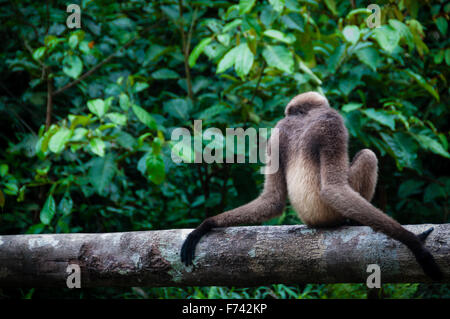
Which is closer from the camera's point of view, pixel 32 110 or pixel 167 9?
pixel 167 9

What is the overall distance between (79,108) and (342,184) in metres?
3.87

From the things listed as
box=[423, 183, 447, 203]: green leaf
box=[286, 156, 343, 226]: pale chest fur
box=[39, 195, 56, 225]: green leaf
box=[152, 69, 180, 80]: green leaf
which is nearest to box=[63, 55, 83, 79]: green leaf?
box=[152, 69, 180, 80]: green leaf

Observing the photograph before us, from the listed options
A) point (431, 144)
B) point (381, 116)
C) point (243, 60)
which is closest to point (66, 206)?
point (243, 60)

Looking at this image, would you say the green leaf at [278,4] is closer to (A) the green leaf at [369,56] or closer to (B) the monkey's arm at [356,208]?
(A) the green leaf at [369,56]

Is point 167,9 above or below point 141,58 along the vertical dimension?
above

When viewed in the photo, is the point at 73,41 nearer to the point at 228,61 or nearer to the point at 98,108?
the point at 98,108

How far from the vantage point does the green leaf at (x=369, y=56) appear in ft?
15.0

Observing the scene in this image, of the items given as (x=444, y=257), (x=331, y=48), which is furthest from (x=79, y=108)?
(x=444, y=257)

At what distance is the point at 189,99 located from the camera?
17.2 feet

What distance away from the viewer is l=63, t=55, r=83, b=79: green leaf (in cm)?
472

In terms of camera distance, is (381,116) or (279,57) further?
(381,116)

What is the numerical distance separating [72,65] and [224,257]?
3.02 meters

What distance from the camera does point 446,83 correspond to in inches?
227

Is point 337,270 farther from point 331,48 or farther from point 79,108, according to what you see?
point 79,108
